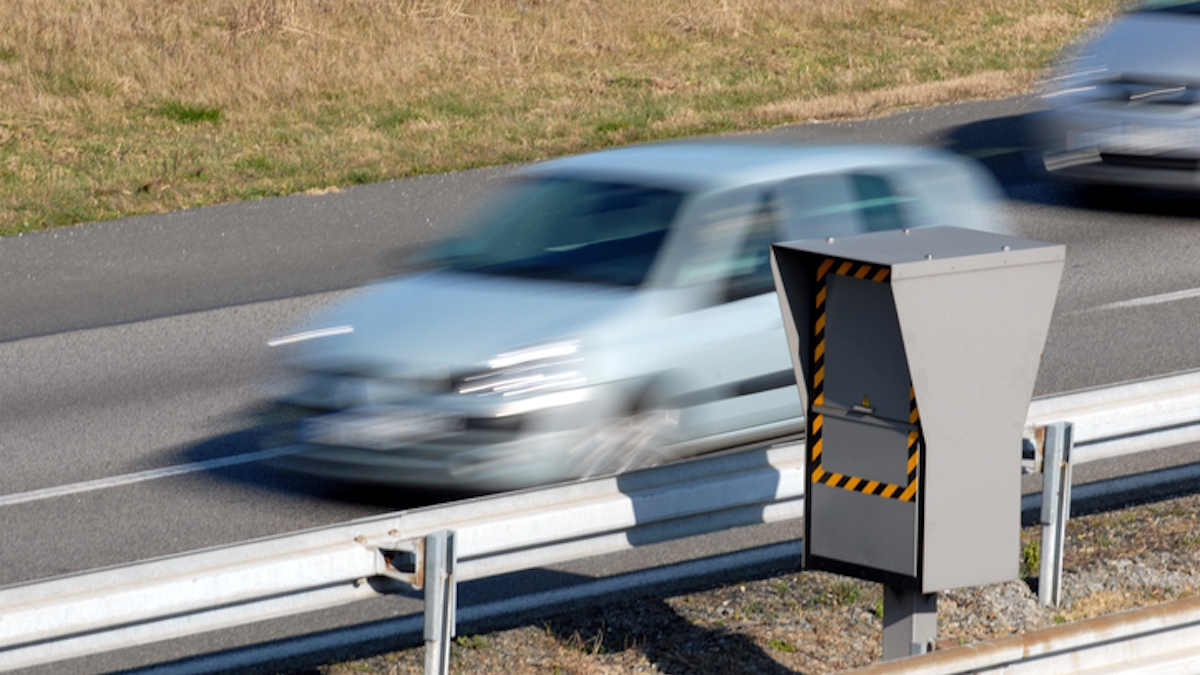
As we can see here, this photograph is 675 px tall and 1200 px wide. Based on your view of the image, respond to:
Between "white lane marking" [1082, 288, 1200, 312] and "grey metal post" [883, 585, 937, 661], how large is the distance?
641cm

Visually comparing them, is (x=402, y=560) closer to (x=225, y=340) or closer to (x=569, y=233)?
(x=569, y=233)

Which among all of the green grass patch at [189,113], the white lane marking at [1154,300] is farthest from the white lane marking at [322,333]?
the green grass patch at [189,113]

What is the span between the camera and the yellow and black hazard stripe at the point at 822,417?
479cm

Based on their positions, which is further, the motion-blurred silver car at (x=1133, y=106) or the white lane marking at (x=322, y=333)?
the motion-blurred silver car at (x=1133, y=106)

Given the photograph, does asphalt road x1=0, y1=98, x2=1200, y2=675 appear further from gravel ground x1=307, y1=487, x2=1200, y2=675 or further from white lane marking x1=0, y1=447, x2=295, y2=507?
gravel ground x1=307, y1=487, x2=1200, y2=675

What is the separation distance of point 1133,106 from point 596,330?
732 cm

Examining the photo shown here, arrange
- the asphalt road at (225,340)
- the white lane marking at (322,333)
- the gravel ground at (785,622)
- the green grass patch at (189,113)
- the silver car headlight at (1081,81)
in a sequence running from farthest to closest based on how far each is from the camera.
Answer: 1. the green grass patch at (189,113)
2. the silver car headlight at (1081,81)
3. the white lane marking at (322,333)
4. the asphalt road at (225,340)
5. the gravel ground at (785,622)

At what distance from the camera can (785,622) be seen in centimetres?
605

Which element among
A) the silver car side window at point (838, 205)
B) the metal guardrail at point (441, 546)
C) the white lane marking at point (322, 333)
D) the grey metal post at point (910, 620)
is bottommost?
the grey metal post at point (910, 620)

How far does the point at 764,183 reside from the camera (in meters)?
7.97

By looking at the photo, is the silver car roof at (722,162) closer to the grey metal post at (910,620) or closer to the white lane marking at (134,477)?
the white lane marking at (134,477)

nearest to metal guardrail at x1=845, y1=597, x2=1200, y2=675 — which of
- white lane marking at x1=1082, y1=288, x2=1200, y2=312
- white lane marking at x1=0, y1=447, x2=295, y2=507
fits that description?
white lane marking at x1=0, y1=447, x2=295, y2=507

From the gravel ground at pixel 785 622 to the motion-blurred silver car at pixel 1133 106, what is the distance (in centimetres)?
668

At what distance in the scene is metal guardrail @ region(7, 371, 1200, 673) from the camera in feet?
14.3
